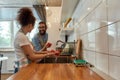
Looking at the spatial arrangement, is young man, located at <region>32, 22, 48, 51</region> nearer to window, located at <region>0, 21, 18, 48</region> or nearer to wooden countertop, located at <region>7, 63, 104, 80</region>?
wooden countertop, located at <region>7, 63, 104, 80</region>

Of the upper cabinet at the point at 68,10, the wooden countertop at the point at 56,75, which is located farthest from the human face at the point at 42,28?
the wooden countertop at the point at 56,75

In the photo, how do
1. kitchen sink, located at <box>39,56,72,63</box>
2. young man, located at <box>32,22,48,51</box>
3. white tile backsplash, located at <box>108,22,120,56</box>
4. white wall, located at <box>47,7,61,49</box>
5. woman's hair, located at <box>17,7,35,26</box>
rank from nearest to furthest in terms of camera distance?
white tile backsplash, located at <box>108,22,120,56</box> → woman's hair, located at <box>17,7,35,26</box> → kitchen sink, located at <box>39,56,72,63</box> → young man, located at <box>32,22,48,51</box> → white wall, located at <box>47,7,61,49</box>

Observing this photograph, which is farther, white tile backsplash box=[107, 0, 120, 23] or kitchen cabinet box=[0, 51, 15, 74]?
kitchen cabinet box=[0, 51, 15, 74]

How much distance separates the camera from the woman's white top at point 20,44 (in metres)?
1.76

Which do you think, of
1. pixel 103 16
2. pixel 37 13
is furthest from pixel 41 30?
pixel 103 16

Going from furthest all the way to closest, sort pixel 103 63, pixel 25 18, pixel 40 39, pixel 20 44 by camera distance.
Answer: pixel 40 39 → pixel 25 18 → pixel 20 44 → pixel 103 63

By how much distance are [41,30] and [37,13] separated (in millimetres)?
2034

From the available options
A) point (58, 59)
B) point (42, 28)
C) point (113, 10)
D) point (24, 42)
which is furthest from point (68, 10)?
point (113, 10)

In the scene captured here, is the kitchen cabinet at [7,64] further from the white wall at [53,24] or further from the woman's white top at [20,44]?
the woman's white top at [20,44]

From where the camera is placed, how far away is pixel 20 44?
1.76m

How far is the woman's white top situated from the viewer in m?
1.76

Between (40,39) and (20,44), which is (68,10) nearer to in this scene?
(40,39)

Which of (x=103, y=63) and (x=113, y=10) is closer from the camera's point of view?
(x=113, y=10)

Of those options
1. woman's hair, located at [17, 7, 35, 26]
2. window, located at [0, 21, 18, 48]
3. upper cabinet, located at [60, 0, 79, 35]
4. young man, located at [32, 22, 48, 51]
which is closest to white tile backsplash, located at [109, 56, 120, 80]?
woman's hair, located at [17, 7, 35, 26]
